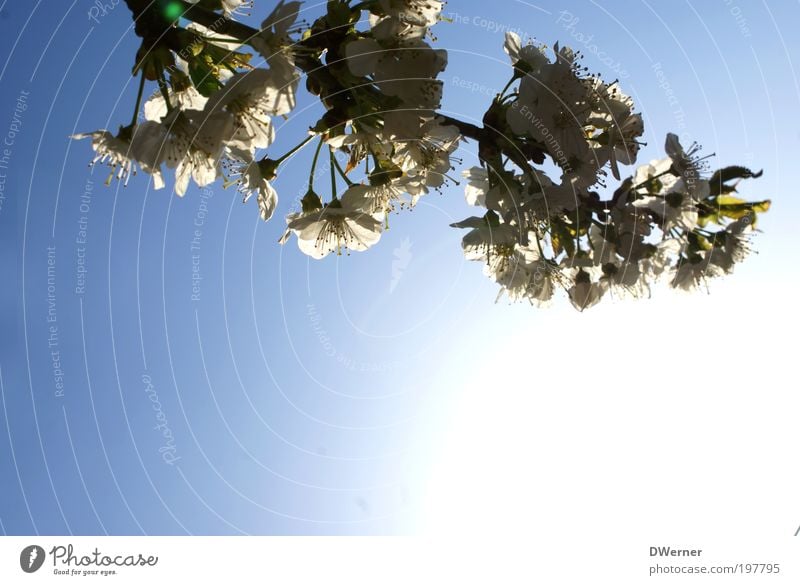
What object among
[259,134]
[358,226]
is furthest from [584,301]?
[259,134]

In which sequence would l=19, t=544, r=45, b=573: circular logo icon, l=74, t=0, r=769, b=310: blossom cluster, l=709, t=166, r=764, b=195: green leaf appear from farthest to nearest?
l=19, t=544, r=45, b=573: circular logo icon
l=709, t=166, r=764, b=195: green leaf
l=74, t=0, r=769, b=310: blossom cluster

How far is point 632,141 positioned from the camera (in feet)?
7.52

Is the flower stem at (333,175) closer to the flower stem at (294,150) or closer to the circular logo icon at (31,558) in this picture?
the flower stem at (294,150)

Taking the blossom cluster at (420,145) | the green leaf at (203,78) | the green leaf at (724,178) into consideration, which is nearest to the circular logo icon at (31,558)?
the blossom cluster at (420,145)

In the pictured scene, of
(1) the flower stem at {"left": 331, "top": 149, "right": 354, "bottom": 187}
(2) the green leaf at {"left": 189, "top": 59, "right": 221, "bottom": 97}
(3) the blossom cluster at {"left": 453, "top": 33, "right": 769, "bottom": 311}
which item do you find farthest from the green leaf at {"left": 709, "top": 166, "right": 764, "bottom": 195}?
(2) the green leaf at {"left": 189, "top": 59, "right": 221, "bottom": 97}

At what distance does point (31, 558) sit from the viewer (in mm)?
2660

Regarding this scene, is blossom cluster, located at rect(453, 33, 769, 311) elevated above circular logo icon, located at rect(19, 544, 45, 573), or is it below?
above

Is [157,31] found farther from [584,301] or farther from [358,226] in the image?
[584,301]

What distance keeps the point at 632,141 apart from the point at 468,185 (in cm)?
68

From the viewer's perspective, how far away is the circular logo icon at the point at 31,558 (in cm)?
264

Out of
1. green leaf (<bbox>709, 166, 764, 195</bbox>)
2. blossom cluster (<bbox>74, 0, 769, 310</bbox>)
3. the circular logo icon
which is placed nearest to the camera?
blossom cluster (<bbox>74, 0, 769, 310</bbox>)

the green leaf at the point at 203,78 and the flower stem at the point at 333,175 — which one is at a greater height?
the green leaf at the point at 203,78

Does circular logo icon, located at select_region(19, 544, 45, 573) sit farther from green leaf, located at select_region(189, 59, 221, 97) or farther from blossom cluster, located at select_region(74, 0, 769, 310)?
green leaf, located at select_region(189, 59, 221, 97)

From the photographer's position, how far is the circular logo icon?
2637mm
